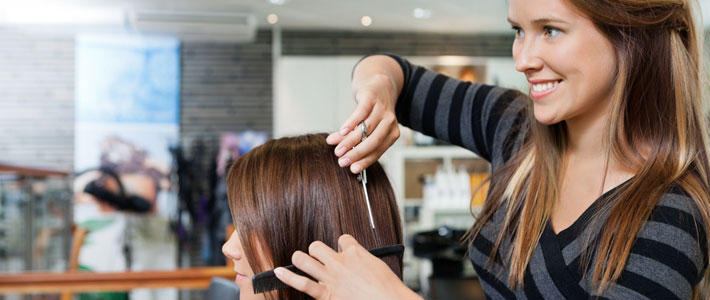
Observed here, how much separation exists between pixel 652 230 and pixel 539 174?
0.26 metres

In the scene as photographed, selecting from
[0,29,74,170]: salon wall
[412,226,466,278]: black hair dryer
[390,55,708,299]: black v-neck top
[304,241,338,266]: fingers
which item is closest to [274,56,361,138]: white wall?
[412,226,466,278]: black hair dryer

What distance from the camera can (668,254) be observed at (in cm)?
88

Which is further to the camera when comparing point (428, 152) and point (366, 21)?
point (366, 21)

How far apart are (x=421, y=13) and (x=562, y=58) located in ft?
16.9

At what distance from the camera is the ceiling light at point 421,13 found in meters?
Result: 5.81

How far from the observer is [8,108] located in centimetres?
618

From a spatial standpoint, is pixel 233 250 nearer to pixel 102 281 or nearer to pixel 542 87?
pixel 542 87

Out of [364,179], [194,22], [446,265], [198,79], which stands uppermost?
[194,22]

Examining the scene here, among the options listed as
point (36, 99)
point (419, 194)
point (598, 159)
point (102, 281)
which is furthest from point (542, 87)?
point (36, 99)

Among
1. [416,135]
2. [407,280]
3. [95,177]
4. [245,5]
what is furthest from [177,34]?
[407,280]

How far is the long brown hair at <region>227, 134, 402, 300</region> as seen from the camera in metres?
1.02

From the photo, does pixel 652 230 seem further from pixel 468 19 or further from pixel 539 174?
pixel 468 19

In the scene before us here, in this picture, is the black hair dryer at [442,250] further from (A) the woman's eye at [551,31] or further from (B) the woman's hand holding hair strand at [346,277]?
(B) the woman's hand holding hair strand at [346,277]

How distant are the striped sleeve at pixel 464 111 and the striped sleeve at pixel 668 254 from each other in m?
0.37
